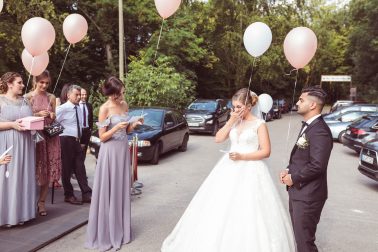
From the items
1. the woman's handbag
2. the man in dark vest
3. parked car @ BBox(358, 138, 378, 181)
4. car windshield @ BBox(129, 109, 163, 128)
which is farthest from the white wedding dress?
car windshield @ BBox(129, 109, 163, 128)

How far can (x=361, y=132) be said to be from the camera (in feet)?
43.4

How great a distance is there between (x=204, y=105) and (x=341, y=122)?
6883mm

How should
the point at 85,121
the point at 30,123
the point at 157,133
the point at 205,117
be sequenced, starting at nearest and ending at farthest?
the point at 30,123 → the point at 85,121 → the point at 157,133 → the point at 205,117

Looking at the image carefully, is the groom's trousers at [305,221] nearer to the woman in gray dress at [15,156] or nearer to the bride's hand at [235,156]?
the bride's hand at [235,156]

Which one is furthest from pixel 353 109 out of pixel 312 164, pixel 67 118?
pixel 312 164

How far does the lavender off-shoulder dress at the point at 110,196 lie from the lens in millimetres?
5008

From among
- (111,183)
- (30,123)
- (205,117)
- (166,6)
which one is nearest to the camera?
(111,183)

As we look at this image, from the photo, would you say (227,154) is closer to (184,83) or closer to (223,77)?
(184,83)

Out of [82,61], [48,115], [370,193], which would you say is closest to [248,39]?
[48,115]

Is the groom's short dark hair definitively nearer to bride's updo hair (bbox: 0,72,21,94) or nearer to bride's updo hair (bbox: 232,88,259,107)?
bride's updo hair (bbox: 232,88,259,107)

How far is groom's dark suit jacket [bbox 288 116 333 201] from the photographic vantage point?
362cm

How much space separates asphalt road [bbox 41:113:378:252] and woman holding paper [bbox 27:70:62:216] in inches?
38.5

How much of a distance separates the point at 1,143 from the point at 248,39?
3.98 meters

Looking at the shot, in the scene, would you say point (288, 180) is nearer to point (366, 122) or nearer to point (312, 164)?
point (312, 164)
